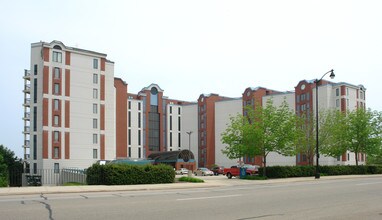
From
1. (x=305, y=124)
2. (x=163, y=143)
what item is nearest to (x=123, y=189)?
(x=305, y=124)

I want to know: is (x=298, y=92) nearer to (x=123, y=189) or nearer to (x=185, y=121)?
(x=185, y=121)

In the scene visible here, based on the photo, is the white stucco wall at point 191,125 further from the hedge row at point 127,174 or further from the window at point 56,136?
the hedge row at point 127,174

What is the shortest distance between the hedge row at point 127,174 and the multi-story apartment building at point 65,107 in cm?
4676

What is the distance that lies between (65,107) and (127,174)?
4973cm

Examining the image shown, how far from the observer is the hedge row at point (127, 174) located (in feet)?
82.9

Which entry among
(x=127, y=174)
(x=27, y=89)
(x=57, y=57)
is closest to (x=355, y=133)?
(x=127, y=174)

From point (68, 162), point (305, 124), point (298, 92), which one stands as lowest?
point (68, 162)

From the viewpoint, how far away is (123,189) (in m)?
21.5

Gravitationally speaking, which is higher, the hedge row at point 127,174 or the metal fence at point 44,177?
the hedge row at point 127,174

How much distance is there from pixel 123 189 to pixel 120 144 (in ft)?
231

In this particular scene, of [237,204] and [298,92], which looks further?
[298,92]

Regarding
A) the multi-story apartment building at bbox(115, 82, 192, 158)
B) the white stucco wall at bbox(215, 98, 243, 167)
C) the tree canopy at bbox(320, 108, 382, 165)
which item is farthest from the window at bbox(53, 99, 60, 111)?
the white stucco wall at bbox(215, 98, 243, 167)

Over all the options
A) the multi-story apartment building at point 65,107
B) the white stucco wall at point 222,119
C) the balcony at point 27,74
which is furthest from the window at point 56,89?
the white stucco wall at point 222,119

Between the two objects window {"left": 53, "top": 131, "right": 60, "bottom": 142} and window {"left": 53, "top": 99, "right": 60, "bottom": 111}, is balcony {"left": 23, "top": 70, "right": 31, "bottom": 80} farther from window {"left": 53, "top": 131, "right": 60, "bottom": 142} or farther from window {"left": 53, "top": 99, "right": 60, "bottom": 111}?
window {"left": 53, "top": 131, "right": 60, "bottom": 142}
